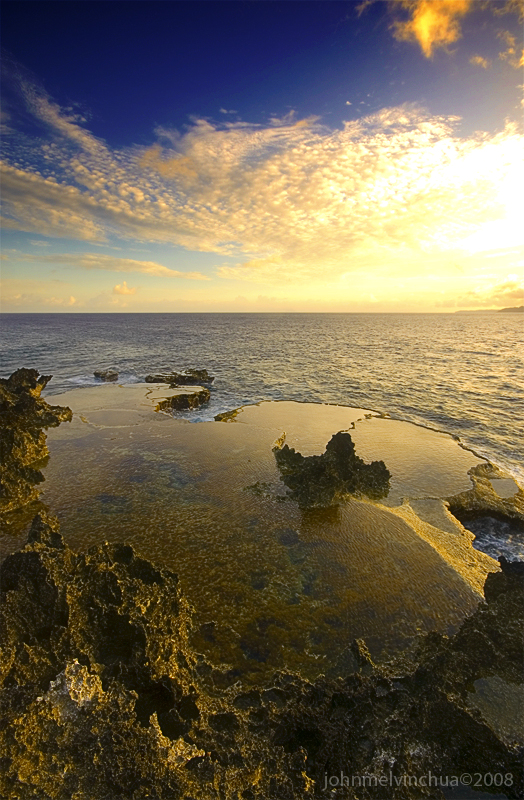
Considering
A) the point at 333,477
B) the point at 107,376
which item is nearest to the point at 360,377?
the point at 107,376

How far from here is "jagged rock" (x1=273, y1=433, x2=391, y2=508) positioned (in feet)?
62.9

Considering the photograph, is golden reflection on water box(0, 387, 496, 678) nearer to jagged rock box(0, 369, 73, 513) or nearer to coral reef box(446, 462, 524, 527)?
jagged rock box(0, 369, 73, 513)

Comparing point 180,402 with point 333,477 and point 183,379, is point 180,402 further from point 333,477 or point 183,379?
point 333,477

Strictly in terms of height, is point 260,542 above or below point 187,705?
below

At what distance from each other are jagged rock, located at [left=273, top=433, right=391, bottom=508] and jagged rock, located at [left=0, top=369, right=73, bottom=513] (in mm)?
14312

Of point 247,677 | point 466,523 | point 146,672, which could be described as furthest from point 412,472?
point 146,672

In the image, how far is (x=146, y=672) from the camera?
883 centimetres

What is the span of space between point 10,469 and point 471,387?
5188 centimetres

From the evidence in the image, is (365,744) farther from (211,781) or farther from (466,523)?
(466,523)

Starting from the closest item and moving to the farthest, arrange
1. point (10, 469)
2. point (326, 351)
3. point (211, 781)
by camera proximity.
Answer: point (211, 781) → point (10, 469) → point (326, 351)

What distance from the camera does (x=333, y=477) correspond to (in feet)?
64.6

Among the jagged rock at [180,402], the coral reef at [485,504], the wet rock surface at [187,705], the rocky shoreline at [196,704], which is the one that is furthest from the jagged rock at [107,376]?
the coral reef at [485,504]

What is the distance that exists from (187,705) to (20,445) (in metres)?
19.2

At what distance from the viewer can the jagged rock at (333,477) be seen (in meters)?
19.2
